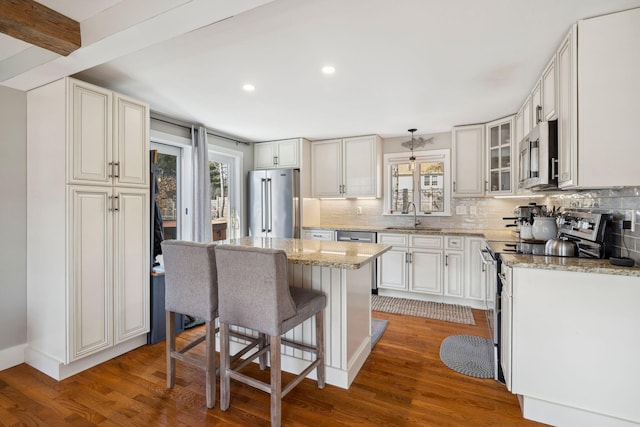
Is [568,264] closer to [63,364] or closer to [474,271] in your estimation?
[474,271]

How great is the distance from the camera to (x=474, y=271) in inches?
145

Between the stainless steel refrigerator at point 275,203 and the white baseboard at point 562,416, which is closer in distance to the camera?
the white baseboard at point 562,416

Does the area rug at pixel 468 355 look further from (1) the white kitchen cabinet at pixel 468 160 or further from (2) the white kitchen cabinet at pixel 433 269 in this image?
(1) the white kitchen cabinet at pixel 468 160

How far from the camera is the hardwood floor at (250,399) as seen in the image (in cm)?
180

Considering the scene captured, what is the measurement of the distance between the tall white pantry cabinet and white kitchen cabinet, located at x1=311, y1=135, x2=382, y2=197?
2679mm

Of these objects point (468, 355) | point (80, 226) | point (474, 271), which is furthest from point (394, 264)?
point (80, 226)

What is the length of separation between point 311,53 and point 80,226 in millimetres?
2129

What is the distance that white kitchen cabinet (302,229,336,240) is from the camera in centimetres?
448

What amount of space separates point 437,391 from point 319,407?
0.83 m

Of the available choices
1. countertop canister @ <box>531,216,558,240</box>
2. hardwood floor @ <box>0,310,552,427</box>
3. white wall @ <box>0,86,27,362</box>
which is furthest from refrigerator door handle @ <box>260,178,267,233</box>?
countertop canister @ <box>531,216,558,240</box>

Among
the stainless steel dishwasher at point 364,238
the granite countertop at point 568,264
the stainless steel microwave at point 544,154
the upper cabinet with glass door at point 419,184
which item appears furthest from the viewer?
the upper cabinet with glass door at point 419,184

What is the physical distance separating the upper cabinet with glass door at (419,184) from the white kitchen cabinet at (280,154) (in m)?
1.35

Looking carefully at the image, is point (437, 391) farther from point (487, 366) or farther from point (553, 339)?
point (553, 339)

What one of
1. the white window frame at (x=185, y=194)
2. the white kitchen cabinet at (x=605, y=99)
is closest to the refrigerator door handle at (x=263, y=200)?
the white window frame at (x=185, y=194)
